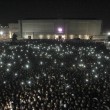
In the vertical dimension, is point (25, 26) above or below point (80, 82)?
above

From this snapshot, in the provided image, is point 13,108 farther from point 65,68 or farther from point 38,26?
point 38,26

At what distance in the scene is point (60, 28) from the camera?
64.6 metres

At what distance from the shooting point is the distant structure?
64.5 metres

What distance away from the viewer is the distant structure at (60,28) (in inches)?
2539

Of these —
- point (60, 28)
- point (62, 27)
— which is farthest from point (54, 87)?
point (62, 27)

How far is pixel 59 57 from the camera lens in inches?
1213

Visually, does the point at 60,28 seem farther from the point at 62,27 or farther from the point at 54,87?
the point at 54,87

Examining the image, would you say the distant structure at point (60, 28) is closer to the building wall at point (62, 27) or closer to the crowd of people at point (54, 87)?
the building wall at point (62, 27)

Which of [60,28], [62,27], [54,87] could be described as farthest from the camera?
[62,27]

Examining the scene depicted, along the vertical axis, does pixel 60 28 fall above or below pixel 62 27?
below

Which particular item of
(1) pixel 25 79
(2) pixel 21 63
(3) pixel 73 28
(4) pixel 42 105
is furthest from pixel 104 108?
(3) pixel 73 28

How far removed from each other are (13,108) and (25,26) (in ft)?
175

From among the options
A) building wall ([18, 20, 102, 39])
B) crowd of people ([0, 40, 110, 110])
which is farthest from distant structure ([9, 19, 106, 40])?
crowd of people ([0, 40, 110, 110])

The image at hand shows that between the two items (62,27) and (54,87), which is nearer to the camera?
(54,87)
